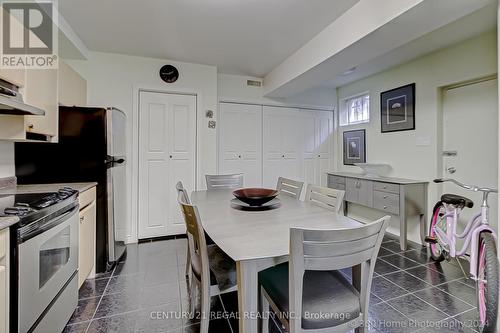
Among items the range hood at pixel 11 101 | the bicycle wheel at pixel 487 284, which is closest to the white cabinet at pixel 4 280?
the range hood at pixel 11 101

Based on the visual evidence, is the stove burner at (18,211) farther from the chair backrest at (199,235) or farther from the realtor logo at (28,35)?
the realtor logo at (28,35)

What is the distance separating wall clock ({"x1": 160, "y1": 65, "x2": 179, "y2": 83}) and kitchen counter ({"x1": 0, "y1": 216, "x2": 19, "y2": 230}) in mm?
2757

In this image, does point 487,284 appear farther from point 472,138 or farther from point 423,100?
point 423,100

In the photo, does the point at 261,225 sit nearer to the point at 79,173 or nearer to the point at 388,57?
the point at 79,173

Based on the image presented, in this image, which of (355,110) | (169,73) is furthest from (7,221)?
(355,110)

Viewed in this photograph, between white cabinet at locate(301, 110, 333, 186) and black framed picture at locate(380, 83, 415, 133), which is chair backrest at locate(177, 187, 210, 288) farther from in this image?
white cabinet at locate(301, 110, 333, 186)

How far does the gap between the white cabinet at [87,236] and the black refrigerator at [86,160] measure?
88 mm

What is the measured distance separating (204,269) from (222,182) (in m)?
1.79

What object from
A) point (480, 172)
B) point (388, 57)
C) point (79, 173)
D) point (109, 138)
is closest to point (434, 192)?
point (480, 172)

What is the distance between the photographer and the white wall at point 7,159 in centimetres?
209

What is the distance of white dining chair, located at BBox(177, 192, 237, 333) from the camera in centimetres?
134

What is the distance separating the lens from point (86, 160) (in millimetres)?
2398

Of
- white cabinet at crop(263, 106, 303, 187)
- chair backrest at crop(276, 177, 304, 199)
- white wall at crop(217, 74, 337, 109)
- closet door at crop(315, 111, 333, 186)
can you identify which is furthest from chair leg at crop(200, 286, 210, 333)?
closet door at crop(315, 111, 333, 186)

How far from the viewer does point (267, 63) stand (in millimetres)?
3646
